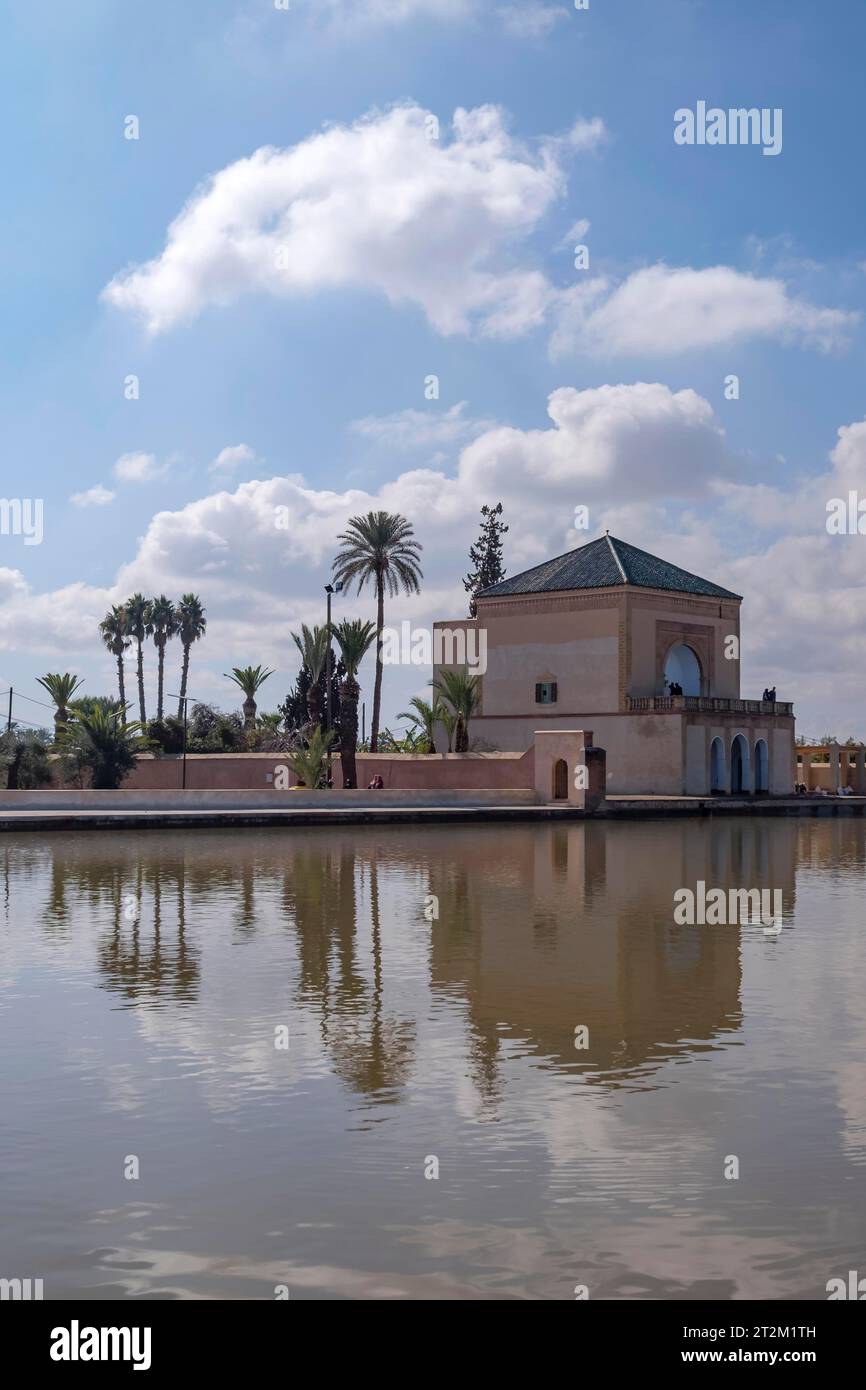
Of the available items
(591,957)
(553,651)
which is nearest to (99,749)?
(553,651)

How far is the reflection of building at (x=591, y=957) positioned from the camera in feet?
28.0

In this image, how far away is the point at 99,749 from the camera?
40750 mm

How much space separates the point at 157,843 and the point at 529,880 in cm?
989

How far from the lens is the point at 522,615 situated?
5062cm

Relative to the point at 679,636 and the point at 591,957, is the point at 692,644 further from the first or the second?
the point at 591,957

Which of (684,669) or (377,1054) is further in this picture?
(684,669)

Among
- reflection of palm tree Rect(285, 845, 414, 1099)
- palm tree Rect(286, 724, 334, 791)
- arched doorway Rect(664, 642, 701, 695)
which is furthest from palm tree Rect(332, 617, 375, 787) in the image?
reflection of palm tree Rect(285, 845, 414, 1099)

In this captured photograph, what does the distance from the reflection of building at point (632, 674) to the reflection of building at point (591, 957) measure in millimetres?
23177

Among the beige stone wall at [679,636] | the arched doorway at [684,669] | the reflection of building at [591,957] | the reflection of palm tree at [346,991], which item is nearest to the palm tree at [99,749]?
the beige stone wall at [679,636]

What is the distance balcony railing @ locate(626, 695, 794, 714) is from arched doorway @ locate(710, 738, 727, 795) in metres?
1.15

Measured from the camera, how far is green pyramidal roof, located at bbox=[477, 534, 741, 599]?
4897cm

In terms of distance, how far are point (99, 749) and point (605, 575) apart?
1834cm

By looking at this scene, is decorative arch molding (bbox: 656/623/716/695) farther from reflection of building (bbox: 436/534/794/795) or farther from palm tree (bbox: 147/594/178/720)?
palm tree (bbox: 147/594/178/720)

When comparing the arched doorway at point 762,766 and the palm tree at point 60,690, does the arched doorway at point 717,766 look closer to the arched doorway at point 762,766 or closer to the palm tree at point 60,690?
the arched doorway at point 762,766
